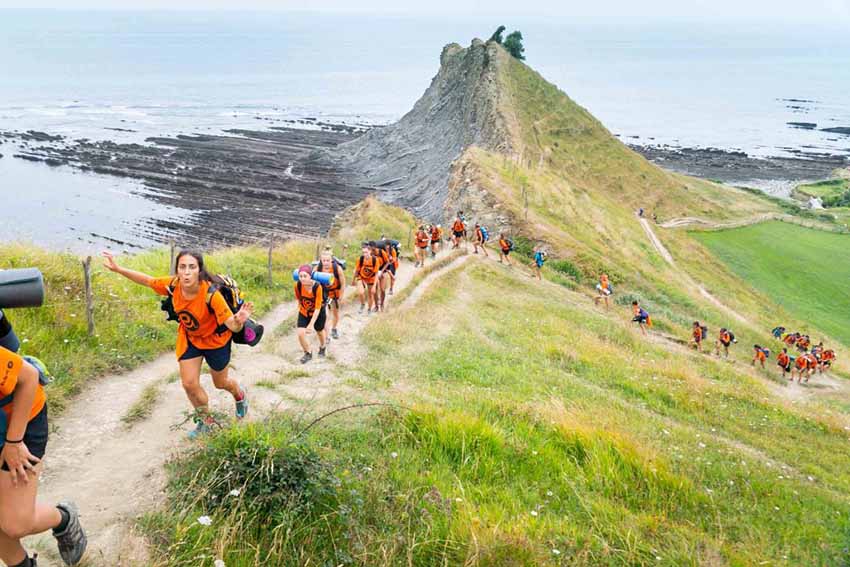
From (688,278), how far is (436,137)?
3442 centimetres

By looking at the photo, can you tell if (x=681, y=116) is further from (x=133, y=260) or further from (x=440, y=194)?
(x=133, y=260)

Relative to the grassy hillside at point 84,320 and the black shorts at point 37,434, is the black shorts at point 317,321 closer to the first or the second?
the grassy hillside at point 84,320

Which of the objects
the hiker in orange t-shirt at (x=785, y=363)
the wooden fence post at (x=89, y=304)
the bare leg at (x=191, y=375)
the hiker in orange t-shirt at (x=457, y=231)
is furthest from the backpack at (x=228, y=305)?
the hiker in orange t-shirt at (x=785, y=363)

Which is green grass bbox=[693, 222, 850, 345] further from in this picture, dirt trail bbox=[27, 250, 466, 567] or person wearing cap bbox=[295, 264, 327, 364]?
dirt trail bbox=[27, 250, 466, 567]

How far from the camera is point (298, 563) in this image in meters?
5.17

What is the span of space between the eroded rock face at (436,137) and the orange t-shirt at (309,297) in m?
36.5

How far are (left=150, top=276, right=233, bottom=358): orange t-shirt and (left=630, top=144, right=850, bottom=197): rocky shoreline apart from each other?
8851 centimetres

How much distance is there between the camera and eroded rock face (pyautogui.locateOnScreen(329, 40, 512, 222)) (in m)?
56.8

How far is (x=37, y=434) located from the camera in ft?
→ 14.8

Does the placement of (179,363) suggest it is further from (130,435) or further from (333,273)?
(333,273)

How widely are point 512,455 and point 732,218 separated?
62890mm

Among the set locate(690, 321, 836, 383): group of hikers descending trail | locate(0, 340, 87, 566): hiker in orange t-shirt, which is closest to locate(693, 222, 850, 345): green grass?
locate(690, 321, 836, 383): group of hikers descending trail

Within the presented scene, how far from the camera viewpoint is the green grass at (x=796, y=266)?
3969 cm

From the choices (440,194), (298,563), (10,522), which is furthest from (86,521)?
(440,194)
